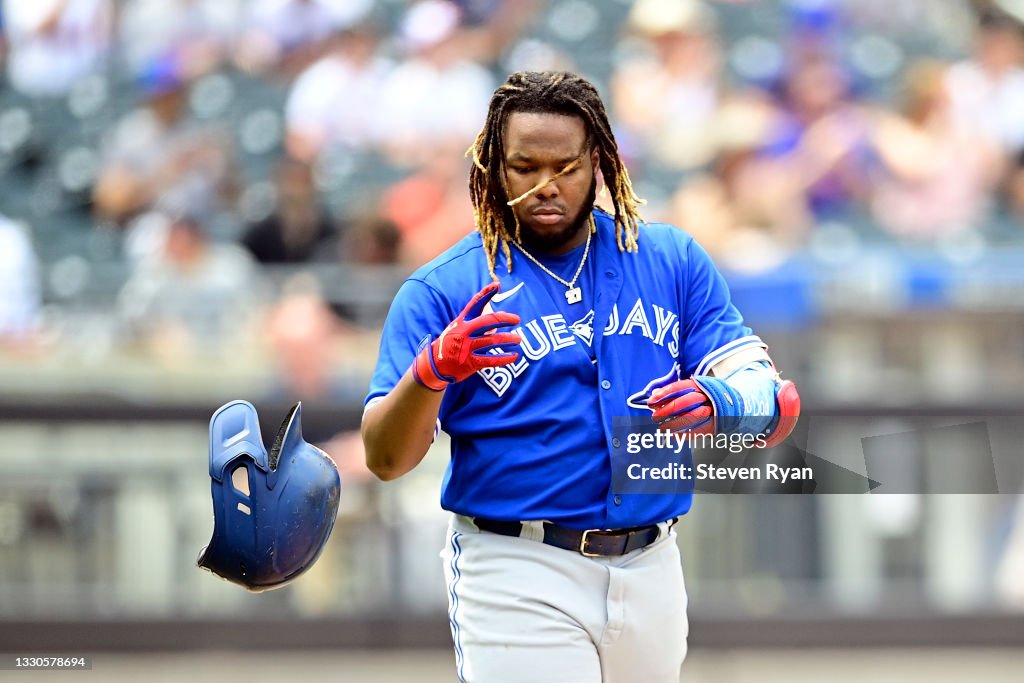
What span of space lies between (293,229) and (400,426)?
551cm

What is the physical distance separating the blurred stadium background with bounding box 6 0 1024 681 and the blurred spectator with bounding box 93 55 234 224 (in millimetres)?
28

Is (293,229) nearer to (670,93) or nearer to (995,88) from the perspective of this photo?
(670,93)

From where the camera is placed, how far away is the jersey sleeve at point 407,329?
3.16 m

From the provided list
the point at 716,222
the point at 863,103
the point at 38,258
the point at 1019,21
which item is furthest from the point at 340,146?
the point at 1019,21

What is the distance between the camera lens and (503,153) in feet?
10.7

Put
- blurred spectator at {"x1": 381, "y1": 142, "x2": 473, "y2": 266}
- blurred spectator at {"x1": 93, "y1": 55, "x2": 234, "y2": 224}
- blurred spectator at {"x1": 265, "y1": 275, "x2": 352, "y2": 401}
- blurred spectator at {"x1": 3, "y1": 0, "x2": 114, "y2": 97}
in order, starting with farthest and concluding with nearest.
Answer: blurred spectator at {"x1": 3, "y1": 0, "x2": 114, "y2": 97} < blurred spectator at {"x1": 93, "y1": 55, "x2": 234, "y2": 224} < blurred spectator at {"x1": 381, "y1": 142, "x2": 473, "y2": 266} < blurred spectator at {"x1": 265, "y1": 275, "x2": 352, "y2": 401}

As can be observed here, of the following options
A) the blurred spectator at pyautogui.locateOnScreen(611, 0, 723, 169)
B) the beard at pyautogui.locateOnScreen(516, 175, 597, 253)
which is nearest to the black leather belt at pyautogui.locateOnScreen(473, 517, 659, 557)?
the beard at pyautogui.locateOnScreen(516, 175, 597, 253)

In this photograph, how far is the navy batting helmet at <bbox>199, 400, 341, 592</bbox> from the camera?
3254 mm

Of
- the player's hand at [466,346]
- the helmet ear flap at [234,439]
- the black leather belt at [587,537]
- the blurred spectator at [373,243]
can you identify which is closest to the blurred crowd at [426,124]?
the blurred spectator at [373,243]

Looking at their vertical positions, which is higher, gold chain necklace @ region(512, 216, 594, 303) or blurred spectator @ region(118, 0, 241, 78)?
blurred spectator @ region(118, 0, 241, 78)

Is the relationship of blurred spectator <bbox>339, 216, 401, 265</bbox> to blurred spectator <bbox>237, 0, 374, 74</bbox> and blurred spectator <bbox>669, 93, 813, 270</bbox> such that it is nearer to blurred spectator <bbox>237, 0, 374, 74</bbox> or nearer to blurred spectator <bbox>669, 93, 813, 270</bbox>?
blurred spectator <bbox>669, 93, 813, 270</bbox>

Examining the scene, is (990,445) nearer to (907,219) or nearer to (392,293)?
(907,219)

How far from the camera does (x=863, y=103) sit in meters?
9.68

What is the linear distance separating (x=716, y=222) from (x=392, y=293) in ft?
6.69
